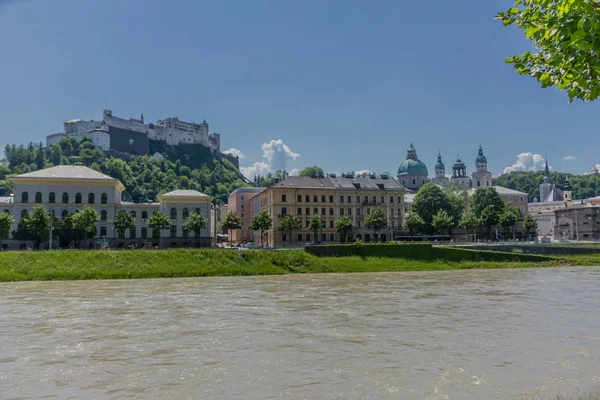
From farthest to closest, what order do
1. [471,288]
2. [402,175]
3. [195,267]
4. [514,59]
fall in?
1. [402,175]
2. [195,267]
3. [471,288]
4. [514,59]

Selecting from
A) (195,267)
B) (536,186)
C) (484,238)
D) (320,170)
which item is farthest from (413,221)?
(536,186)

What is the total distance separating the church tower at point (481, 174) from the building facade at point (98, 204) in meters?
122

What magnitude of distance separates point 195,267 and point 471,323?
31453 millimetres

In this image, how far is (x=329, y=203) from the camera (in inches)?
3354

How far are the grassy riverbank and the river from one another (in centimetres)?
1284

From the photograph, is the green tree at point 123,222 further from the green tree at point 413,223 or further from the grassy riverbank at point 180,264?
the green tree at point 413,223

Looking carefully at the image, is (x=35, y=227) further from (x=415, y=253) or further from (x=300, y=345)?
(x=300, y=345)

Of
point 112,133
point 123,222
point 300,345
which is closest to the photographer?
point 300,345

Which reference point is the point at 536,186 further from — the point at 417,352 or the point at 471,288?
the point at 417,352

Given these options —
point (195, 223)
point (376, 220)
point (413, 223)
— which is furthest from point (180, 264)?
point (413, 223)

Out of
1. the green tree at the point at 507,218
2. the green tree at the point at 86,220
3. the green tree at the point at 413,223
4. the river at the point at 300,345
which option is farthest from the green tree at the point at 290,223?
Answer: the river at the point at 300,345

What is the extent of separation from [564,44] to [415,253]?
164 ft

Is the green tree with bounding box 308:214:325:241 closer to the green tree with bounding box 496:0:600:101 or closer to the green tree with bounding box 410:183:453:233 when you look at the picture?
the green tree with bounding box 410:183:453:233

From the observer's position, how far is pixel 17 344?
56.3 ft
